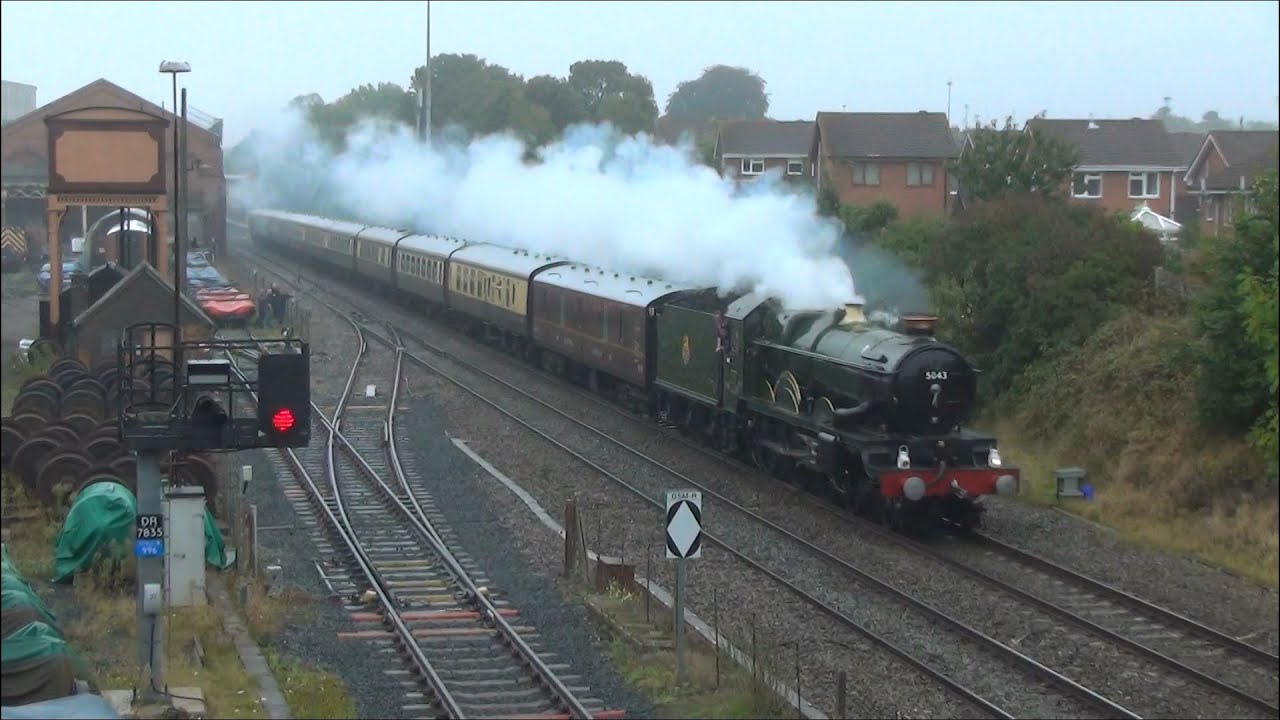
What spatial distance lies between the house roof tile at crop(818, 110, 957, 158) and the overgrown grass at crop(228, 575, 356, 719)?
38063mm

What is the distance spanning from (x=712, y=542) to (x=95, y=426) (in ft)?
27.6

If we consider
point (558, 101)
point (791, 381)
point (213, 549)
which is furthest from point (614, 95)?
point (213, 549)

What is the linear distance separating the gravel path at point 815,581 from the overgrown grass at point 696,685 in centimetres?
58

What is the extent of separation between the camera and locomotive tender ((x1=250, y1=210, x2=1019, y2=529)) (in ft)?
53.9

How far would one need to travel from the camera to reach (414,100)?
50.7 meters

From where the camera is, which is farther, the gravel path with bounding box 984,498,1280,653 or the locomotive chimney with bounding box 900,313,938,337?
the locomotive chimney with bounding box 900,313,938,337

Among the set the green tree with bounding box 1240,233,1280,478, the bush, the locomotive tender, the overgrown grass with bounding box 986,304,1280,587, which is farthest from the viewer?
the bush

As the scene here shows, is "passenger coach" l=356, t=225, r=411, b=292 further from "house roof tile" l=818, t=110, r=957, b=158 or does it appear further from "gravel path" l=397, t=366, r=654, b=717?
"gravel path" l=397, t=366, r=654, b=717

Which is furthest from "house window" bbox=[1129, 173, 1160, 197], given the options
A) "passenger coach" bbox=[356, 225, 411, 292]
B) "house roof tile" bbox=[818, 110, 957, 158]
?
"passenger coach" bbox=[356, 225, 411, 292]

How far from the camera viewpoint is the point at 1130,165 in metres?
44.4

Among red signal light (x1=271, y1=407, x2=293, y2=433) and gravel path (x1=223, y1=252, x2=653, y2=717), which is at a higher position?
red signal light (x1=271, y1=407, x2=293, y2=433)

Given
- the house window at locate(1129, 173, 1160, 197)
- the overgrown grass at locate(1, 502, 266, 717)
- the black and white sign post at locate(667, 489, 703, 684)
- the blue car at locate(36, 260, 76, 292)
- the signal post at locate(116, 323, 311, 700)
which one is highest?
the house window at locate(1129, 173, 1160, 197)

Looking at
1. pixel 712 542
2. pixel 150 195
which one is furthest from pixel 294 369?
pixel 150 195

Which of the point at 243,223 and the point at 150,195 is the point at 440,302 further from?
the point at 243,223
